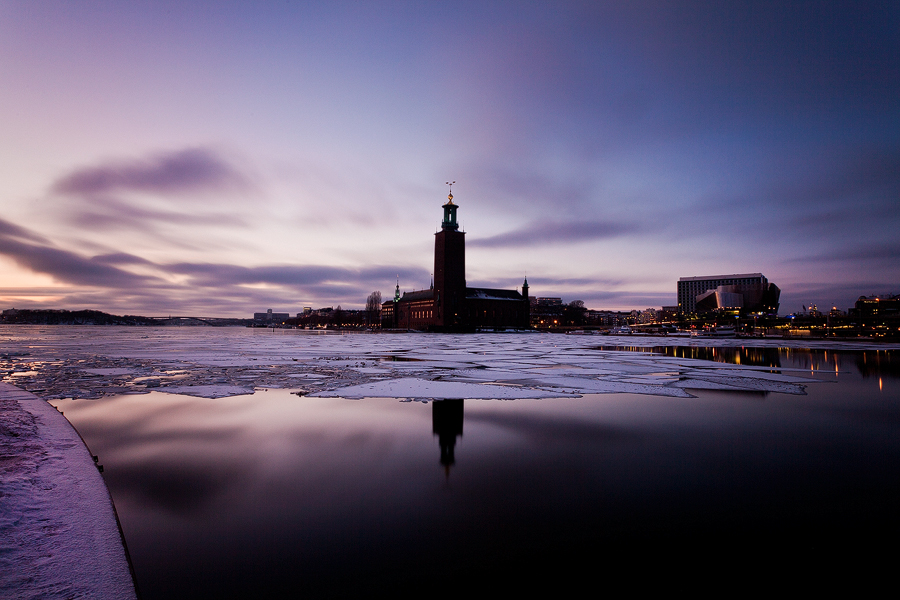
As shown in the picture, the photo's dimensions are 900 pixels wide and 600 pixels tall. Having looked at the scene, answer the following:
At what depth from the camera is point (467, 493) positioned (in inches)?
219

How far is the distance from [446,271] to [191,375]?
3494 inches

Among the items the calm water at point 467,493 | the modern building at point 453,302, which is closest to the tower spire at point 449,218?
the modern building at point 453,302

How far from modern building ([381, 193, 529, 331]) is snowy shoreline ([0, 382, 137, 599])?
94.1m

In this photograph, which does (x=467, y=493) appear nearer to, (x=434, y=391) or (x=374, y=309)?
(x=434, y=391)

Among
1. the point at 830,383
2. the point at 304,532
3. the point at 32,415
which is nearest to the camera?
the point at 304,532

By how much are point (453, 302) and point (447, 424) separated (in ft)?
314

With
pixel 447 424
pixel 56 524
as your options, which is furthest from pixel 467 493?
pixel 56 524

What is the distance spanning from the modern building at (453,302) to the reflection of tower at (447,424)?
89166 millimetres

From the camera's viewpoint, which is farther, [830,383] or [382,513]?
[830,383]

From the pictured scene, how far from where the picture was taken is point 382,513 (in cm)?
500

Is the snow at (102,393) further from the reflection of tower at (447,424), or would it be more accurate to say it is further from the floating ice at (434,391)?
the reflection of tower at (447,424)

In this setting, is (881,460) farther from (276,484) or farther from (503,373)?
(503,373)

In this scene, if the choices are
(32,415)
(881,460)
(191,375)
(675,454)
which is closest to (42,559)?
(32,415)

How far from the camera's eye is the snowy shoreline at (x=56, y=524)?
Answer: 3525 millimetres
